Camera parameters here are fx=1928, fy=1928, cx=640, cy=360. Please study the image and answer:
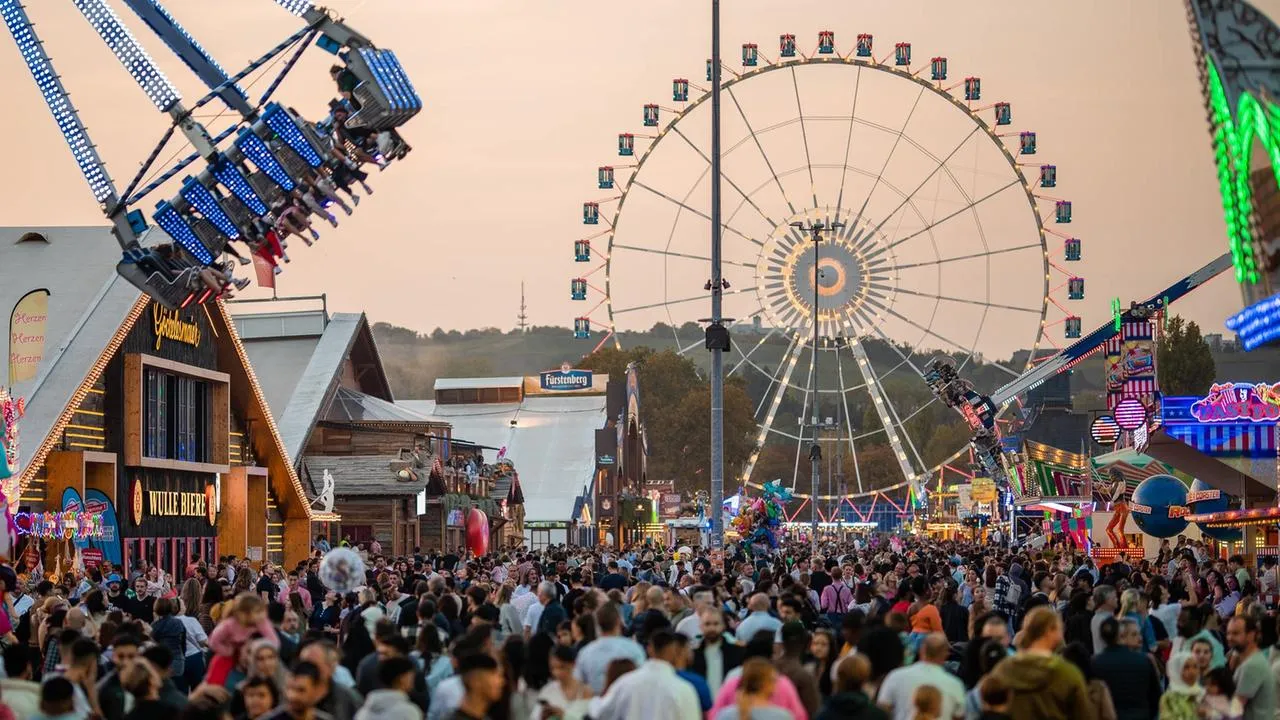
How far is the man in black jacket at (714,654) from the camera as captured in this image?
12070mm

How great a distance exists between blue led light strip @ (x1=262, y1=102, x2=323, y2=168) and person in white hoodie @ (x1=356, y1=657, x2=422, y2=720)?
14848mm

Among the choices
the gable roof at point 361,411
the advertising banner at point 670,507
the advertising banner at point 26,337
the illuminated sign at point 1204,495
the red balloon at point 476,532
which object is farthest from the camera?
the advertising banner at point 670,507

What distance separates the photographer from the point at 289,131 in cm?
2336

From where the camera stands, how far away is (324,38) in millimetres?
23172

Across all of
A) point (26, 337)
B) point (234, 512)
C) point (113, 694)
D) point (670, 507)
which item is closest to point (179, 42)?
point (26, 337)

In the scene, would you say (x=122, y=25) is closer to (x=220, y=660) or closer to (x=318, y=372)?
(x=220, y=660)

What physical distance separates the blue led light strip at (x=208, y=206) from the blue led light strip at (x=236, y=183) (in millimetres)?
328

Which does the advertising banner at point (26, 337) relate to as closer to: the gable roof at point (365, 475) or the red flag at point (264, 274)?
the red flag at point (264, 274)

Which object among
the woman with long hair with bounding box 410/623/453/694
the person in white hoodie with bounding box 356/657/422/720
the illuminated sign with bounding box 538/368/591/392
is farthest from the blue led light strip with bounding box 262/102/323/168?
the illuminated sign with bounding box 538/368/591/392

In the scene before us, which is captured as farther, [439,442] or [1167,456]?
[439,442]

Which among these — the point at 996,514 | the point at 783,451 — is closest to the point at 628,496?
the point at 996,514

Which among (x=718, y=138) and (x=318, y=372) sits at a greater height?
(x=718, y=138)

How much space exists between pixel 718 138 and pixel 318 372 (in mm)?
17130

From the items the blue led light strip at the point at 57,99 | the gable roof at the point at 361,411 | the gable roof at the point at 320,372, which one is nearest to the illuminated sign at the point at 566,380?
the gable roof at the point at 320,372
